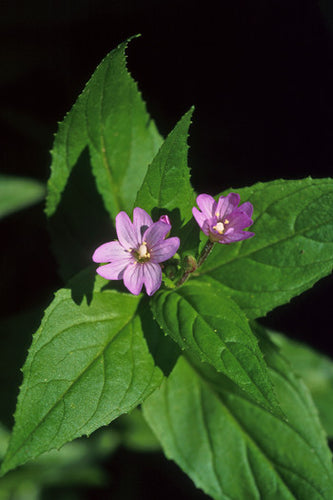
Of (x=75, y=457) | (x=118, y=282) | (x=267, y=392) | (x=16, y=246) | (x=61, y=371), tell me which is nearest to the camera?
(x=267, y=392)

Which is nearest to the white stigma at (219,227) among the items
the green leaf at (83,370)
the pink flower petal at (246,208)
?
the pink flower petal at (246,208)

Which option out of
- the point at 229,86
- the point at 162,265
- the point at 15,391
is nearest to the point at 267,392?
the point at 162,265

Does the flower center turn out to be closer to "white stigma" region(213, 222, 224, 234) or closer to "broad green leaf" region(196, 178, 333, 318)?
"white stigma" region(213, 222, 224, 234)

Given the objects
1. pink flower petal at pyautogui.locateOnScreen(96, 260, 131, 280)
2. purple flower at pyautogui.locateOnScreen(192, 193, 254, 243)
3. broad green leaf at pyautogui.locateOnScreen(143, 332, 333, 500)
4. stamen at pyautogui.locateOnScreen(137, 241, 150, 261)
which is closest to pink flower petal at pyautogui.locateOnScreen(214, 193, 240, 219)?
purple flower at pyautogui.locateOnScreen(192, 193, 254, 243)

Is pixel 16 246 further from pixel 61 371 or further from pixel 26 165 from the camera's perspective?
pixel 61 371

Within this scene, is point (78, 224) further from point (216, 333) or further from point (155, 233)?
point (216, 333)

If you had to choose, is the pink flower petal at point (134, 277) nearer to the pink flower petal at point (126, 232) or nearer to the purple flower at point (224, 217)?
the pink flower petal at point (126, 232)

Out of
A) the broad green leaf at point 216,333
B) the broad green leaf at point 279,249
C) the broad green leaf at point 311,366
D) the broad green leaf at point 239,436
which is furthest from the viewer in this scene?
the broad green leaf at point 311,366
